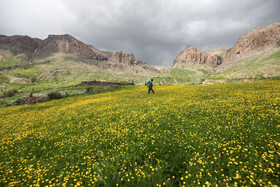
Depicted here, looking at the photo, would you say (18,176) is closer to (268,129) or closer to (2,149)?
(2,149)

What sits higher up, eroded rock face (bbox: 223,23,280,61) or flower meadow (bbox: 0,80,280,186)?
eroded rock face (bbox: 223,23,280,61)

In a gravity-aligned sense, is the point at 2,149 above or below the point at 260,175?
below

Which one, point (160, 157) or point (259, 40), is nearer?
point (160, 157)

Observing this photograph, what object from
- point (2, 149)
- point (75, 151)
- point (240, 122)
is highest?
point (240, 122)

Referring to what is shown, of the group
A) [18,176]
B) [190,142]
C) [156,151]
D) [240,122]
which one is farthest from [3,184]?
[240,122]

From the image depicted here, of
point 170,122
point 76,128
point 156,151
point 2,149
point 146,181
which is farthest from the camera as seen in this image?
point 76,128

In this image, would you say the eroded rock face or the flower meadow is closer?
the flower meadow

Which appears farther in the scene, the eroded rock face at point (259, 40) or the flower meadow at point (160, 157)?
the eroded rock face at point (259, 40)

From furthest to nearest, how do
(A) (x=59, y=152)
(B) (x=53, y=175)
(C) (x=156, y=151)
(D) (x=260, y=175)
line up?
(A) (x=59, y=152) < (C) (x=156, y=151) < (B) (x=53, y=175) < (D) (x=260, y=175)

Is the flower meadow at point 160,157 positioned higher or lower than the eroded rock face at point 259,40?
lower

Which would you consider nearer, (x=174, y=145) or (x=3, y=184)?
(x=3, y=184)

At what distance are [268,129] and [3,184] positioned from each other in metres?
11.4

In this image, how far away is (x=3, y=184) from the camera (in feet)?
13.9

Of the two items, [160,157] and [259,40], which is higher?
[259,40]
